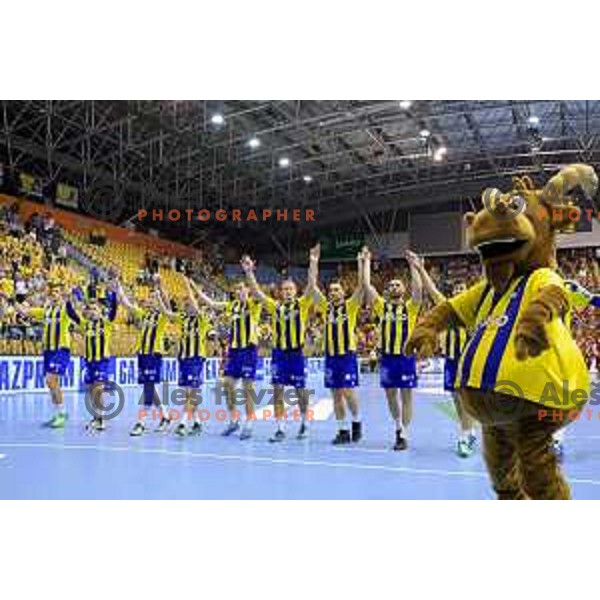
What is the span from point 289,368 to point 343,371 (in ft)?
1.62

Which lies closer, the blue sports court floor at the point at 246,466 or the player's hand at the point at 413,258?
the blue sports court floor at the point at 246,466

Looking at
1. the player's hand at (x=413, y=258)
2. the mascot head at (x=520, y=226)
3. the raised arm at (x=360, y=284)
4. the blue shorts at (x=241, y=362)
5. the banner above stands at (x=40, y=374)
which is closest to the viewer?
A: the mascot head at (x=520, y=226)

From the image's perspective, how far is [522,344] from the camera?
76.1 inches

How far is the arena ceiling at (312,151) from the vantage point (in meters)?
9.19

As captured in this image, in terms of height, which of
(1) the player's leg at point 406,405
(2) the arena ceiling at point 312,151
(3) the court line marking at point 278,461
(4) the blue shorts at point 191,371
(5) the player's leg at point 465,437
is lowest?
(3) the court line marking at point 278,461

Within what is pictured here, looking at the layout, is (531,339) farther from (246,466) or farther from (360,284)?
(360,284)

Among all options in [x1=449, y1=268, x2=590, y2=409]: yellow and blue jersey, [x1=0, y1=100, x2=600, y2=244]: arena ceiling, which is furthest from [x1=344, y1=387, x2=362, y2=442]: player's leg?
[x1=0, y1=100, x2=600, y2=244]: arena ceiling

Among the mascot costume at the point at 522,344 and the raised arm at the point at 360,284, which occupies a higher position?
the raised arm at the point at 360,284

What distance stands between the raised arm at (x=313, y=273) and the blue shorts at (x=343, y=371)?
547mm

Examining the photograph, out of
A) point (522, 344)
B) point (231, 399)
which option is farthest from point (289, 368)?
point (522, 344)

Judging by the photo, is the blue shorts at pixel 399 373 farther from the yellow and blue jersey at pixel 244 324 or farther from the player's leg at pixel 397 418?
the yellow and blue jersey at pixel 244 324

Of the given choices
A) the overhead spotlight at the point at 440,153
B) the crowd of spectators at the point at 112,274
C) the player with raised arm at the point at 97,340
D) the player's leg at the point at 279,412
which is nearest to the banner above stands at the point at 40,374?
the crowd of spectators at the point at 112,274
